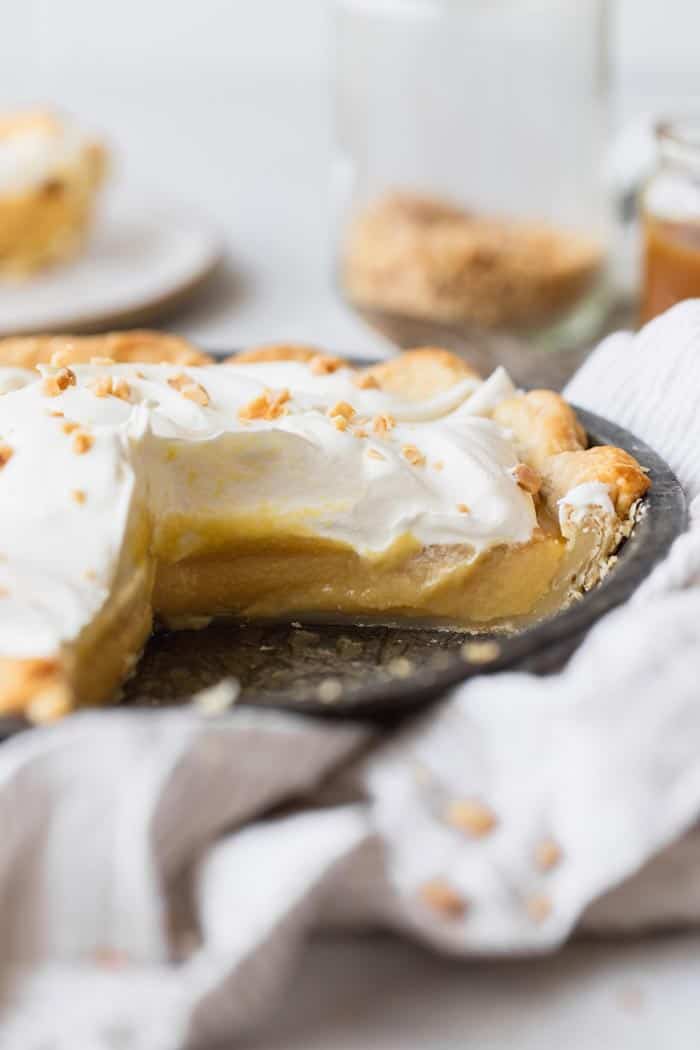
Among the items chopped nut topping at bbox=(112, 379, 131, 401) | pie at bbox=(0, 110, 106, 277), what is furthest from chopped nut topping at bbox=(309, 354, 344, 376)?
pie at bbox=(0, 110, 106, 277)

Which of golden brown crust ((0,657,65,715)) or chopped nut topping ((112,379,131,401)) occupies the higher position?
chopped nut topping ((112,379,131,401))

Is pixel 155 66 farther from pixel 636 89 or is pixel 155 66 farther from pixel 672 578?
pixel 672 578

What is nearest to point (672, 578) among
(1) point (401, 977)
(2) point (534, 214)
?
(1) point (401, 977)

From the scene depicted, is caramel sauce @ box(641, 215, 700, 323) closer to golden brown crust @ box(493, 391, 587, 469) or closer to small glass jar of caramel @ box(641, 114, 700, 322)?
small glass jar of caramel @ box(641, 114, 700, 322)

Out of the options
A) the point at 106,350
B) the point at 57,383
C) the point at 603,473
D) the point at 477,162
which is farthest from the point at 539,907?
the point at 477,162

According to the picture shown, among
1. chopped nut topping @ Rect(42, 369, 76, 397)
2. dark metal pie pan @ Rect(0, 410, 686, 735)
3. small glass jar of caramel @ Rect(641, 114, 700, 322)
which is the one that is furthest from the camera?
small glass jar of caramel @ Rect(641, 114, 700, 322)

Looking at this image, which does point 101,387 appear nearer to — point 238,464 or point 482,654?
point 238,464

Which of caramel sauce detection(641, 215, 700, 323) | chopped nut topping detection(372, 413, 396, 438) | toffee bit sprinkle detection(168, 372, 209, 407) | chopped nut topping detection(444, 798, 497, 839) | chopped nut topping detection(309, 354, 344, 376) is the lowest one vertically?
caramel sauce detection(641, 215, 700, 323)
